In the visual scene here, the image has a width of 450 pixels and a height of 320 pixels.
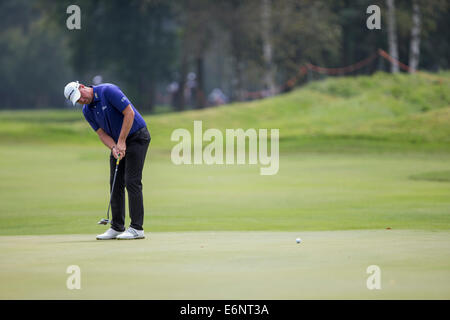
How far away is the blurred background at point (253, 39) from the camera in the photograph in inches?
2269

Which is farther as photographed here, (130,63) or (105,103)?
(130,63)

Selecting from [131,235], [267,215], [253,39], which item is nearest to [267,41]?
[253,39]

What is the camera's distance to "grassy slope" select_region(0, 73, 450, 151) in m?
35.4

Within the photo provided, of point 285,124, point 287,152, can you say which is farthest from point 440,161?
point 285,124

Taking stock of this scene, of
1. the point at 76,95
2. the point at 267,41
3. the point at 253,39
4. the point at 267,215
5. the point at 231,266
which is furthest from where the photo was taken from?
the point at 253,39

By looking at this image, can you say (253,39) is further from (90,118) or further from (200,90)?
(90,118)

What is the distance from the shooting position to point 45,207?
56.0 ft

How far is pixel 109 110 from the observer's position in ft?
35.1

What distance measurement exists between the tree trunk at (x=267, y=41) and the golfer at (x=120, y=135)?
152ft

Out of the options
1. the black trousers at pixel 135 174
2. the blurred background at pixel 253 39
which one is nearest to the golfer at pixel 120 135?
the black trousers at pixel 135 174

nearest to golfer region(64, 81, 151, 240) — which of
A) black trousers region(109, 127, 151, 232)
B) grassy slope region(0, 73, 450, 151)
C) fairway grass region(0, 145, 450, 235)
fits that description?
black trousers region(109, 127, 151, 232)

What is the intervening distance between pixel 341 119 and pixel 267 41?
16404mm
